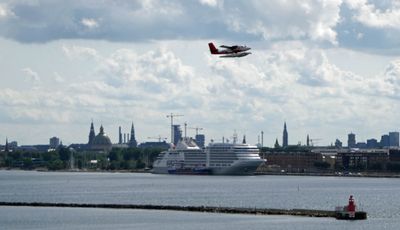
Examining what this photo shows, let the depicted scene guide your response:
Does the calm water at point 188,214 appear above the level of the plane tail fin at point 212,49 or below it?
below

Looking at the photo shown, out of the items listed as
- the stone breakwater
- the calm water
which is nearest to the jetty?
the stone breakwater

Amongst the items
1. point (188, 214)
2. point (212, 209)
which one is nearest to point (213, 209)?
point (212, 209)

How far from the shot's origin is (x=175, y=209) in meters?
106

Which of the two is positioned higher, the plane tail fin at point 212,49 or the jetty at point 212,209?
the plane tail fin at point 212,49

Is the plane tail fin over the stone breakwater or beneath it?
over

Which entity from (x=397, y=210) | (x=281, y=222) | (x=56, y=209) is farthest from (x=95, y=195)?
(x=281, y=222)

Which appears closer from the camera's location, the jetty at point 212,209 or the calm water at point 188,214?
the calm water at point 188,214

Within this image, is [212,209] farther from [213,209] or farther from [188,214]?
[188,214]

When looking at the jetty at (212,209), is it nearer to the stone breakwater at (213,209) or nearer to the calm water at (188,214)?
the stone breakwater at (213,209)

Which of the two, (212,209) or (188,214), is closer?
(188,214)

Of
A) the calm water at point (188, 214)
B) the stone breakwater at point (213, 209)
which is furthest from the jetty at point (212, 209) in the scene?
the calm water at point (188, 214)

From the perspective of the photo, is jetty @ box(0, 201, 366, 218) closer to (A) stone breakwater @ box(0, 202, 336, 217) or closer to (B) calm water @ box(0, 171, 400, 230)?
(A) stone breakwater @ box(0, 202, 336, 217)

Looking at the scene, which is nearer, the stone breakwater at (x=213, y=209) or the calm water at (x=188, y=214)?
the calm water at (x=188, y=214)

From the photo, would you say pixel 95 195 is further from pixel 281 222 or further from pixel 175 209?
pixel 281 222
